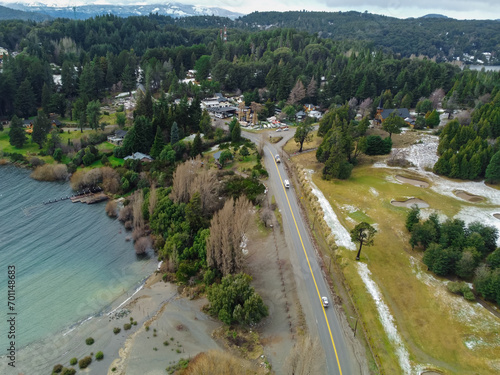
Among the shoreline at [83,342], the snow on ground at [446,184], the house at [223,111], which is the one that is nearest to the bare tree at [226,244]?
the shoreline at [83,342]

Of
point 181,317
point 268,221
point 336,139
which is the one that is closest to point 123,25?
point 336,139

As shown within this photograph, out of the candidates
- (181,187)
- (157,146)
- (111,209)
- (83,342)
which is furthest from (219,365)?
(157,146)

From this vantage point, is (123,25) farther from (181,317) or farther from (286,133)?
(181,317)

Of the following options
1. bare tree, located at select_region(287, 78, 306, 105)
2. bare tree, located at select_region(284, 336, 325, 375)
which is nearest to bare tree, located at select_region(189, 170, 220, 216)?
bare tree, located at select_region(284, 336, 325, 375)

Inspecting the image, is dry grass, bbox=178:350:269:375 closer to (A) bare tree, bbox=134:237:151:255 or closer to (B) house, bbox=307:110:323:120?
(A) bare tree, bbox=134:237:151:255

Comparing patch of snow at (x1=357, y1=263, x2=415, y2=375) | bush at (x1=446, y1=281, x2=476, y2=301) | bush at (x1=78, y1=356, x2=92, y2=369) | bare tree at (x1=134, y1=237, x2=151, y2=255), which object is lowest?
bush at (x1=78, y1=356, x2=92, y2=369)
